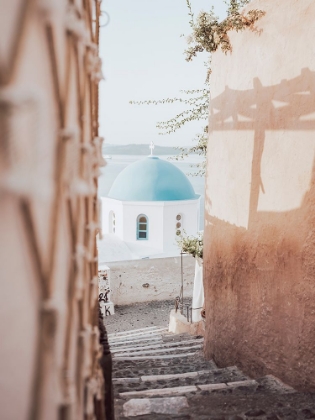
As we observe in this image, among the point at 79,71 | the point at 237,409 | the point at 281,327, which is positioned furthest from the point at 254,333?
the point at 79,71

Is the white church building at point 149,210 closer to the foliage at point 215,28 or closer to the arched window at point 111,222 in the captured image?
the arched window at point 111,222

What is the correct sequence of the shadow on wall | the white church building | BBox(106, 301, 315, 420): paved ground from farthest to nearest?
1. the white church building
2. the shadow on wall
3. BBox(106, 301, 315, 420): paved ground

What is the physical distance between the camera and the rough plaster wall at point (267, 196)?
3656 millimetres

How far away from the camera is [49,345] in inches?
38.5

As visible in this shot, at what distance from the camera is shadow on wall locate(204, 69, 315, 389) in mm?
3654

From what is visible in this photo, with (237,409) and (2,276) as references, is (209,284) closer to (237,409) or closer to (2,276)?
(237,409)

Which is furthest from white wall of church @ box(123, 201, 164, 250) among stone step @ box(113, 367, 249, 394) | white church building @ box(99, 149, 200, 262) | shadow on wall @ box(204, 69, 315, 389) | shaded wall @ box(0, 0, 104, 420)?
Result: shaded wall @ box(0, 0, 104, 420)

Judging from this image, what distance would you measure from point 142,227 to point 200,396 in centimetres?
1715

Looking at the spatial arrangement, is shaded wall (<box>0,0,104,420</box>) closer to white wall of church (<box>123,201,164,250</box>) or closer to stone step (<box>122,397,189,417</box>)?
stone step (<box>122,397,189,417</box>)

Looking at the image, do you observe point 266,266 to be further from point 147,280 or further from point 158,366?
point 147,280

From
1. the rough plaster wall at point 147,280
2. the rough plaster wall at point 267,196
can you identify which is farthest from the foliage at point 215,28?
the rough plaster wall at point 147,280

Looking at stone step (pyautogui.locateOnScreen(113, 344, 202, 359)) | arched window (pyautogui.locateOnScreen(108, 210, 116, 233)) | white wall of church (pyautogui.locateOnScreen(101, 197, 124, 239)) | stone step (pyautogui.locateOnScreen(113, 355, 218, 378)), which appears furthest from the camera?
arched window (pyautogui.locateOnScreen(108, 210, 116, 233))

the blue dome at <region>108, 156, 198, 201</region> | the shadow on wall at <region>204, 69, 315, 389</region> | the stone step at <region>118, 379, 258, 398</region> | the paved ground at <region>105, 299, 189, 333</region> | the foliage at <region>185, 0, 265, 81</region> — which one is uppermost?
the foliage at <region>185, 0, 265, 81</region>

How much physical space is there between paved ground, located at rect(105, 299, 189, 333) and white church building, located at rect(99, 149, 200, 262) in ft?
10.0
